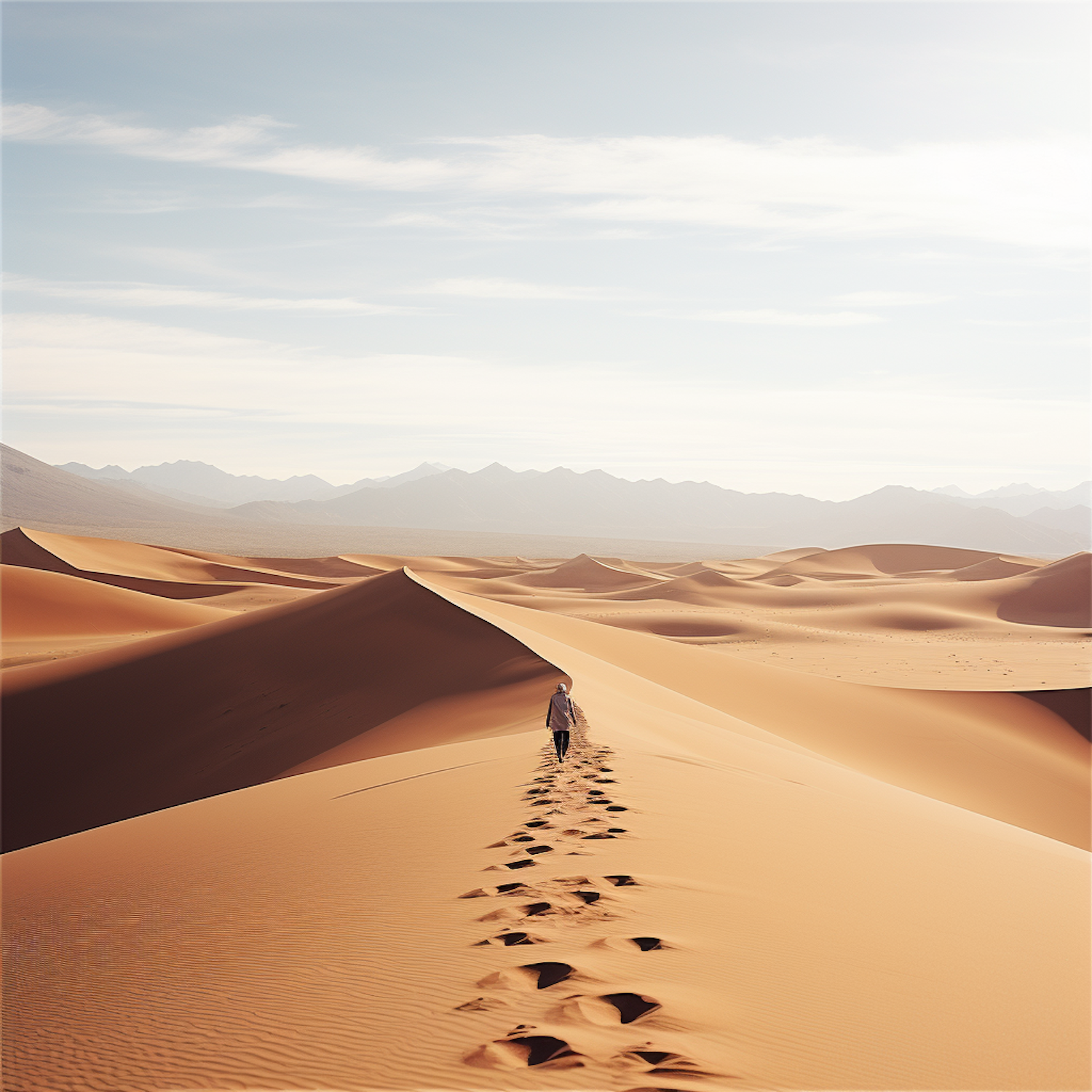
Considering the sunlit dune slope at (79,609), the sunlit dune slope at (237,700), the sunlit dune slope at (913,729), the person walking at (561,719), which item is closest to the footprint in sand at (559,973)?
the person walking at (561,719)

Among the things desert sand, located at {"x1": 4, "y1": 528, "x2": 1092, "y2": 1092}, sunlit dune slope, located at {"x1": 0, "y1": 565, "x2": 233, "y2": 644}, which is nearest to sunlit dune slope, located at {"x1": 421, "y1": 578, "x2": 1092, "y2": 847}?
desert sand, located at {"x1": 4, "y1": 528, "x2": 1092, "y2": 1092}

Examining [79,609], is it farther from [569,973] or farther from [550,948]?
[569,973]

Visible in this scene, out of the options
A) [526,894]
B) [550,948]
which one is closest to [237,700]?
[526,894]

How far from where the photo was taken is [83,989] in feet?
13.0

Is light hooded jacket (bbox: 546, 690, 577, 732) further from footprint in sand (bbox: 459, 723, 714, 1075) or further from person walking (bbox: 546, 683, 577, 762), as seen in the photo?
footprint in sand (bbox: 459, 723, 714, 1075)

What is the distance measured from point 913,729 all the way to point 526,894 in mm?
14345

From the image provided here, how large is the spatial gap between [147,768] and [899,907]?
42.3 feet

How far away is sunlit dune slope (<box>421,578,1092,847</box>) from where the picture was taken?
46.6 ft

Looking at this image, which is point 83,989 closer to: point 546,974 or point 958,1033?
point 546,974

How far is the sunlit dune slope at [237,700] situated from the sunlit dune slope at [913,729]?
147 centimetres

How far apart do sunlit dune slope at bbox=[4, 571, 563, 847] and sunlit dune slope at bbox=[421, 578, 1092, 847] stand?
147cm

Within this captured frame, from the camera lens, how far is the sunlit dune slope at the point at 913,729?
46.6 ft

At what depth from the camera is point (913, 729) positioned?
16.8m

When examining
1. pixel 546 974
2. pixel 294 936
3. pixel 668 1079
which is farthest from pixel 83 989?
pixel 668 1079
